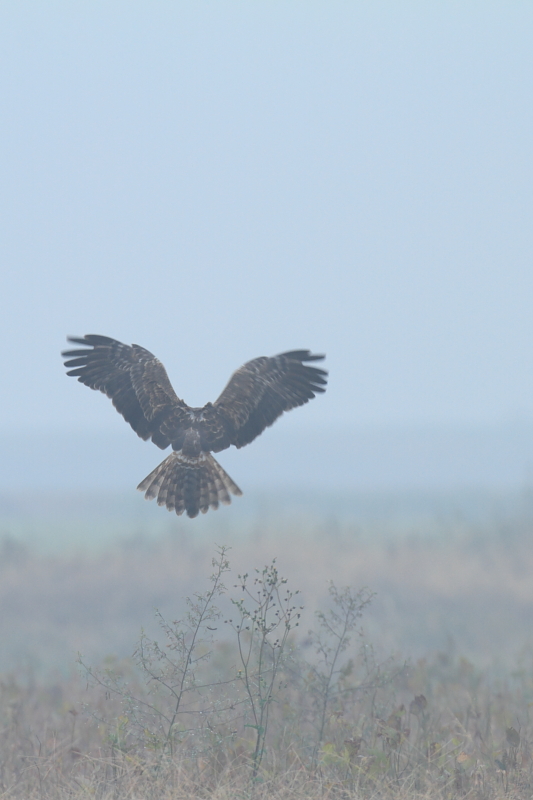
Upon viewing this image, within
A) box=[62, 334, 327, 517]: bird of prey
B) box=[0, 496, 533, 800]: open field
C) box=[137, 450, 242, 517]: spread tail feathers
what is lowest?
box=[0, 496, 533, 800]: open field

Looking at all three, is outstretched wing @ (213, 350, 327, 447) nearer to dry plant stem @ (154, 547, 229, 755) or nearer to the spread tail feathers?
the spread tail feathers

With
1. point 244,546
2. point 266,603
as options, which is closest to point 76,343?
point 266,603

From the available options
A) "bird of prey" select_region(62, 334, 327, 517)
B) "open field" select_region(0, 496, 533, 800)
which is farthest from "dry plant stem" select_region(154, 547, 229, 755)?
"bird of prey" select_region(62, 334, 327, 517)

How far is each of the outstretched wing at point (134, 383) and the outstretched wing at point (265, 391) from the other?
0.42 metres

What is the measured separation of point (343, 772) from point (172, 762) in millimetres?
1227

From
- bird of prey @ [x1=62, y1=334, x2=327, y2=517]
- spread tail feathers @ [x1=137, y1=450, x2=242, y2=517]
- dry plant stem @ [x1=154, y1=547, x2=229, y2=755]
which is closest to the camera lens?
dry plant stem @ [x1=154, y1=547, x2=229, y2=755]

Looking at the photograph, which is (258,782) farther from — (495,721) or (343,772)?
(495,721)

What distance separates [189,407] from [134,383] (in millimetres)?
624

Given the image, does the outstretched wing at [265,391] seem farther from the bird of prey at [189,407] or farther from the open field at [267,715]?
the open field at [267,715]

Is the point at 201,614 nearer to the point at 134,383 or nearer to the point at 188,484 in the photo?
the point at 188,484

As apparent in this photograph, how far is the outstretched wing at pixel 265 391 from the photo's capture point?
8.41 metres

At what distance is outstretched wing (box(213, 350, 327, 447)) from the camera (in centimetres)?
841

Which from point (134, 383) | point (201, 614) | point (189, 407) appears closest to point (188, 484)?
point (189, 407)

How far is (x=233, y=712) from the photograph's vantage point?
7438mm
